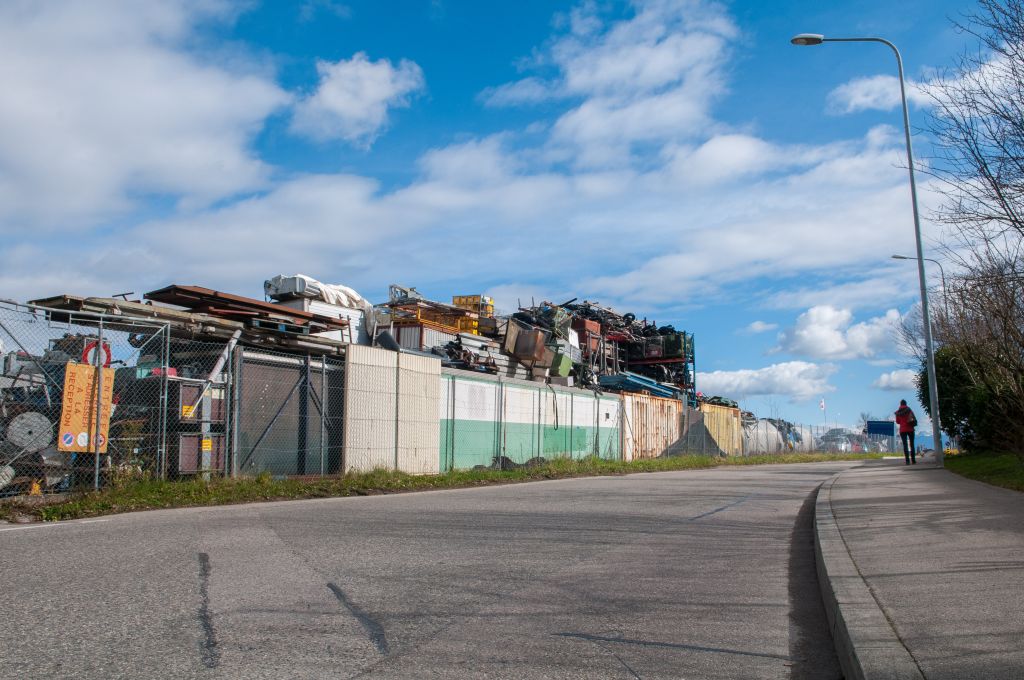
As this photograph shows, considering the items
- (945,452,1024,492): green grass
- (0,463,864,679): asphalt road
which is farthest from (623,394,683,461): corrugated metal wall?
(0,463,864,679): asphalt road

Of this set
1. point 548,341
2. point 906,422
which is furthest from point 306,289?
point 906,422

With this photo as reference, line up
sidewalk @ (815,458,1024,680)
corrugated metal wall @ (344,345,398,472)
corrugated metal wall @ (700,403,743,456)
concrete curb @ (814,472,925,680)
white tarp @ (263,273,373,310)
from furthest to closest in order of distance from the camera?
corrugated metal wall @ (700,403,743,456)
white tarp @ (263,273,373,310)
corrugated metal wall @ (344,345,398,472)
sidewalk @ (815,458,1024,680)
concrete curb @ (814,472,925,680)

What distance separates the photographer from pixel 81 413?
1141 centimetres

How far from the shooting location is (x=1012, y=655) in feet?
12.4

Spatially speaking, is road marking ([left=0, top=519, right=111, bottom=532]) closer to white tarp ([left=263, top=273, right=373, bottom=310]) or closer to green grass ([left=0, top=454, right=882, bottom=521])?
green grass ([left=0, top=454, right=882, bottom=521])

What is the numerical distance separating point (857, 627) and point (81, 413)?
34.8 ft

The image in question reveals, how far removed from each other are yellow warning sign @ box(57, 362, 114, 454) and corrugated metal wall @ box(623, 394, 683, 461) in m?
21.3

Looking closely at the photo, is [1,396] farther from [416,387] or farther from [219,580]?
[416,387]

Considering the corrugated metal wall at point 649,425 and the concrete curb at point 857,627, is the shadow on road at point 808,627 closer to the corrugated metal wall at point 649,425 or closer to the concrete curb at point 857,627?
the concrete curb at point 857,627

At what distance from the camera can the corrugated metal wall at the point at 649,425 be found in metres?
30.8

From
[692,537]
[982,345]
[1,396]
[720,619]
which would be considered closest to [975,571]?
[720,619]

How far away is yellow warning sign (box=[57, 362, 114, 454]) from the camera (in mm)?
11172

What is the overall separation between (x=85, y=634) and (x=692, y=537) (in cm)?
599

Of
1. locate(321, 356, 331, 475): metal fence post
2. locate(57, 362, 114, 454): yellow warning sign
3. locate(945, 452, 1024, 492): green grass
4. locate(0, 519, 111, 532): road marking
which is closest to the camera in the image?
locate(0, 519, 111, 532): road marking
